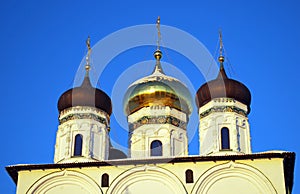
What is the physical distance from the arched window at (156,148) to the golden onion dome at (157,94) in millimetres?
1482

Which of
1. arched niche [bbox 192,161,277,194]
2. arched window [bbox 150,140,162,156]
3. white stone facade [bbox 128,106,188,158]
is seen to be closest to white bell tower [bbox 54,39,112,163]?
white stone facade [bbox 128,106,188,158]

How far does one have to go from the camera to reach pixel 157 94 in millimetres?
28156

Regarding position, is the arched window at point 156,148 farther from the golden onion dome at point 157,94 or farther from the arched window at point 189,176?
the arched window at point 189,176

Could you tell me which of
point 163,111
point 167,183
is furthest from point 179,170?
point 163,111

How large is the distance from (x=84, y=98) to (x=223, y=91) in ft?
14.8

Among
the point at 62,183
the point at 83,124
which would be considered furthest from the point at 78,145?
the point at 62,183

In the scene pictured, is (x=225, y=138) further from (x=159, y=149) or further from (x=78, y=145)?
(x=78, y=145)

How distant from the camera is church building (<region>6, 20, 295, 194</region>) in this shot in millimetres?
24047

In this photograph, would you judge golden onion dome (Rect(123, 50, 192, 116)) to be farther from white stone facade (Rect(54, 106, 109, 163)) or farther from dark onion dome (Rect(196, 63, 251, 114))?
white stone facade (Rect(54, 106, 109, 163))

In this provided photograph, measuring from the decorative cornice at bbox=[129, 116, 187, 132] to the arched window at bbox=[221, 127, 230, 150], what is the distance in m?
2.03

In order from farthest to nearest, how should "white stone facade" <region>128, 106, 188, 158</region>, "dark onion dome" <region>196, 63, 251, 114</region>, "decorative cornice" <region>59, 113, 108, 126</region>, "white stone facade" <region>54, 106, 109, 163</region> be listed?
"white stone facade" <region>128, 106, 188, 158</region>
"decorative cornice" <region>59, 113, 108, 126</region>
"dark onion dome" <region>196, 63, 251, 114</region>
"white stone facade" <region>54, 106, 109, 163</region>

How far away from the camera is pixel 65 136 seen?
87.4 ft

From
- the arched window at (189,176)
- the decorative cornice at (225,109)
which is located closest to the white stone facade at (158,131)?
the decorative cornice at (225,109)

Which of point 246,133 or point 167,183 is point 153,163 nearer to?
point 167,183
